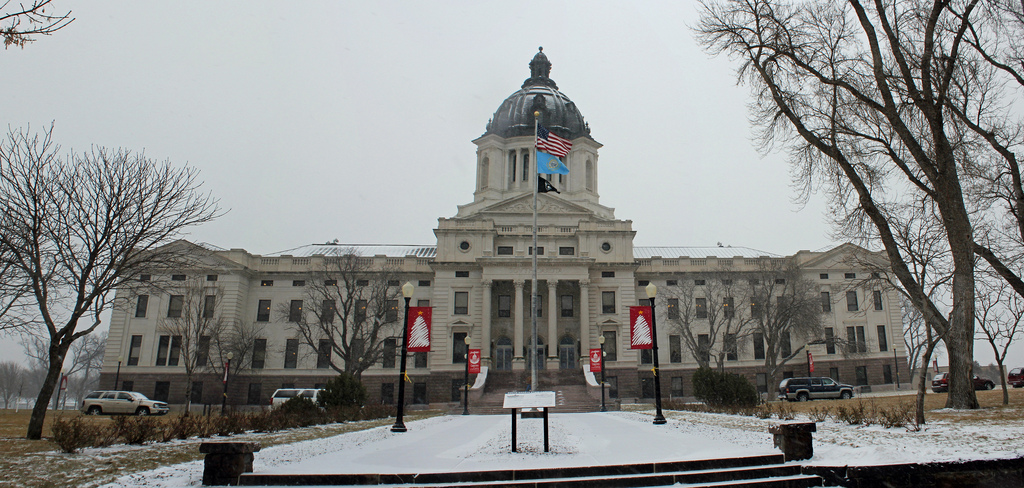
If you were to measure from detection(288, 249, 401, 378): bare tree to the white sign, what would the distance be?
32017 millimetres

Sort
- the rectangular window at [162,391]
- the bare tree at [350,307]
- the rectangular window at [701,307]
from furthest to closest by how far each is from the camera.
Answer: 1. the rectangular window at [701,307]
2. the rectangular window at [162,391]
3. the bare tree at [350,307]

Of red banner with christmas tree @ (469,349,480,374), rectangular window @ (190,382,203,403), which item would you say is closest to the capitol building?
rectangular window @ (190,382,203,403)

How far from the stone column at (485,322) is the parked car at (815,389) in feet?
70.5

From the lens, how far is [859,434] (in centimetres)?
1166

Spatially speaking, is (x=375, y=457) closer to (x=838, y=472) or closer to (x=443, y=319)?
(x=838, y=472)

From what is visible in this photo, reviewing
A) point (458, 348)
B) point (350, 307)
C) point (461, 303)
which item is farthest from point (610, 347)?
point (350, 307)

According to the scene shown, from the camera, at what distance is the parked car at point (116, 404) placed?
34281 millimetres

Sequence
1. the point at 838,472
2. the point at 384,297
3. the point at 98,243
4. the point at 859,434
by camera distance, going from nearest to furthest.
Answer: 1. the point at 838,472
2. the point at 859,434
3. the point at 98,243
4. the point at 384,297

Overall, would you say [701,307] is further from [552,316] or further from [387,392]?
[387,392]

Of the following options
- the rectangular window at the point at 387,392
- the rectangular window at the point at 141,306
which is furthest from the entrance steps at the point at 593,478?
the rectangular window at the point at 141,306

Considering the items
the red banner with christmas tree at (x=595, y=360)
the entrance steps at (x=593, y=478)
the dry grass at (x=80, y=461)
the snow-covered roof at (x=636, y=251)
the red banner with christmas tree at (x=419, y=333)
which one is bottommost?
the dry grass at (x=80, y=461)

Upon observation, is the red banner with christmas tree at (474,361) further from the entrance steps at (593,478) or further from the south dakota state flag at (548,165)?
the entrance steps at (593,478)

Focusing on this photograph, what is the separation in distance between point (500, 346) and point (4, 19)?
44107 millimetres

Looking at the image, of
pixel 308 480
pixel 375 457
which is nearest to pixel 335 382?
pixel 375 457
